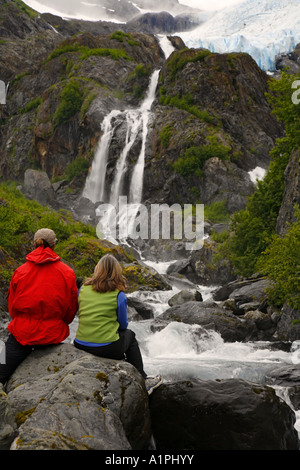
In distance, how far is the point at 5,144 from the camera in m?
62.0

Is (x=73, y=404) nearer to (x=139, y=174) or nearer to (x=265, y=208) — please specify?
(x=265, y=208)

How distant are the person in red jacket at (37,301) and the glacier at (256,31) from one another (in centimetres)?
8952

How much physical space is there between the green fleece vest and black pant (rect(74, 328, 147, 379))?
9 centimetres

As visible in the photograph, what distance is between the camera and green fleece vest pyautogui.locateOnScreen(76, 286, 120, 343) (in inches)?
218

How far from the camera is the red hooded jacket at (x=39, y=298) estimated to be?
5.46 meters

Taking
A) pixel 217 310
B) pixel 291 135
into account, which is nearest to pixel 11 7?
pixel 291 135

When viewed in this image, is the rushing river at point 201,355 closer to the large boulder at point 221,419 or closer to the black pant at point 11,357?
the large boulder at point 221,419

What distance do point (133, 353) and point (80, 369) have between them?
39.9 inches

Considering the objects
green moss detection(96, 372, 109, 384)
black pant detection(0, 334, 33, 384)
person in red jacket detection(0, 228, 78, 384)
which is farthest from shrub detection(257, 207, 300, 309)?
black pant detection(0, 334, 33, 384)

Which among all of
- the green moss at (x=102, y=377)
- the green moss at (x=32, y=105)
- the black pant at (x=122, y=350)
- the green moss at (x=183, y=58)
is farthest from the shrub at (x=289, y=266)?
the green moss at (x=32, y=105)

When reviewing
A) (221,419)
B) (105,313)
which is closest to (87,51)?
(105,313)

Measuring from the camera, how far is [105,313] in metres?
5.54

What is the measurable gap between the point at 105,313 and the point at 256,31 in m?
105
